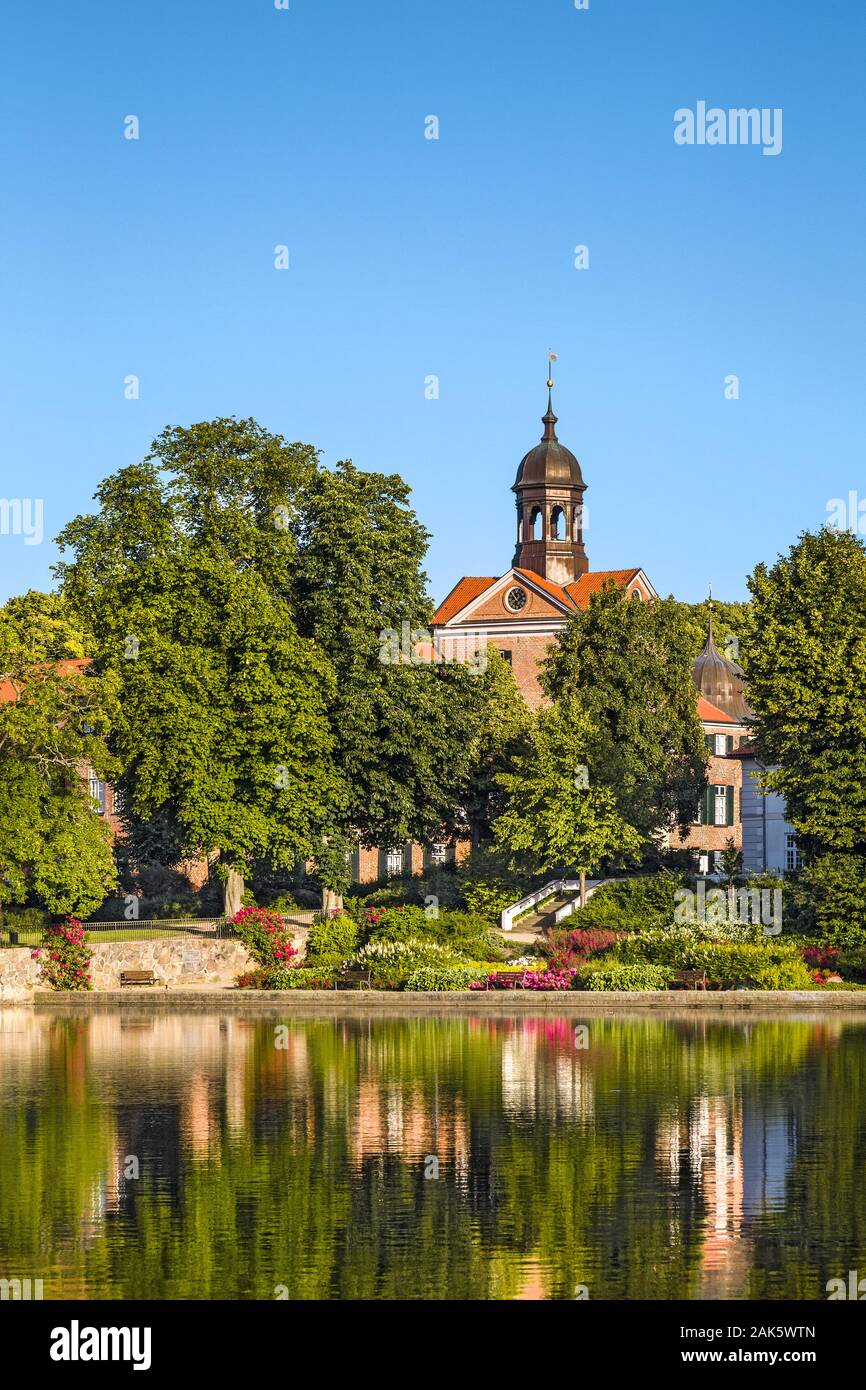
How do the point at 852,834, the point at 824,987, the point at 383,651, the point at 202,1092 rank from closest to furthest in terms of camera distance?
1. the point at 202,1092
2. the point at 824,987
3. the point at 852,834
4. the point at 383,651

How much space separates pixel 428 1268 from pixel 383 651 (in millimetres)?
38272

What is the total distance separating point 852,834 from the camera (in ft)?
164

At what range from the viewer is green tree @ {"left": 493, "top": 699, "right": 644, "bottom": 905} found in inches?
2233

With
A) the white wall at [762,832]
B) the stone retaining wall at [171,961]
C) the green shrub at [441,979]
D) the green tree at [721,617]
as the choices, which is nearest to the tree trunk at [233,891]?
the stone retaining wall at [171,961]

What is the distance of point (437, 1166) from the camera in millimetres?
23734

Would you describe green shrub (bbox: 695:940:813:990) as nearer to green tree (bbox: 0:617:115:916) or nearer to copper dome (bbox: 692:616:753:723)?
green tree (bbox: 0:617:115:916)

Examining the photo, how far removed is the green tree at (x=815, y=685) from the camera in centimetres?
5050

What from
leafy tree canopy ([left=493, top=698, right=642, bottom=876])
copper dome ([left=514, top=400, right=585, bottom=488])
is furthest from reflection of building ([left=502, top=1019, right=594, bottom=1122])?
copper dome ([left=514, top=400, right=585, bottom=488])

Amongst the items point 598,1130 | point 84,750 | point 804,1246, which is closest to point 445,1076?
point 598,1130

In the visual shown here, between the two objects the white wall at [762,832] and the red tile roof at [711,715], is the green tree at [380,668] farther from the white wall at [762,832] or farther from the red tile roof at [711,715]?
the red tile roof at [711,715]

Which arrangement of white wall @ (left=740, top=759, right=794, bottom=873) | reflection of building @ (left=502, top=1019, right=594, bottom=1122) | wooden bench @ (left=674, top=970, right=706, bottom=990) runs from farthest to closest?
white wall @ (left=740, top=759, right=794, bottom=873), wooden bench @ (left=674, top=970, right=706, bottom=990), reflection of building @ (left=502, top=1019, right=594, bottom=1122)

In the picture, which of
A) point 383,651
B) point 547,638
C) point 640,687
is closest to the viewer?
point 383,651

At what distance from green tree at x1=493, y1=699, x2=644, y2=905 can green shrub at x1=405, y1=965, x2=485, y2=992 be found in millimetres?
8827
